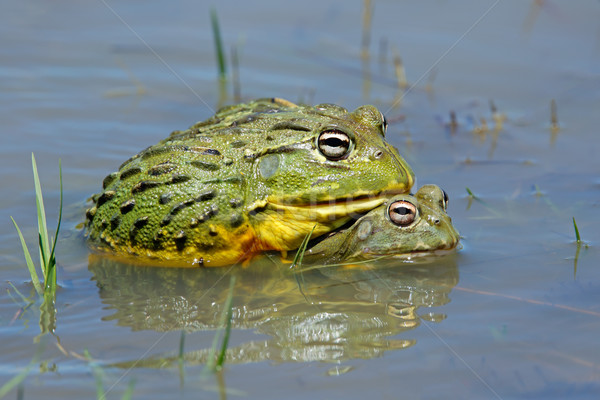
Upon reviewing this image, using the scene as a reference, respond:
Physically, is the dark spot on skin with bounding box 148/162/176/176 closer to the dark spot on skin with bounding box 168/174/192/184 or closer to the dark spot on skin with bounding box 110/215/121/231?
the dark spot on skin with bounding box 168/174/192/184

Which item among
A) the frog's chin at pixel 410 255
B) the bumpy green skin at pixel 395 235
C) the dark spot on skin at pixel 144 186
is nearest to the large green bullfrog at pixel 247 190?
the dark spot on skin at pixel 144 186

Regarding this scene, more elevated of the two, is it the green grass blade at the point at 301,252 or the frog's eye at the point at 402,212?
the frog's eye at the point at 402,212

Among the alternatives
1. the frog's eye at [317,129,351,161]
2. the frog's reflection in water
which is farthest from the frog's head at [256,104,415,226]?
the frog's reflection in water

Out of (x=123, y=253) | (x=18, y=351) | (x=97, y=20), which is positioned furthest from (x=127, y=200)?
(x=97, y=20)

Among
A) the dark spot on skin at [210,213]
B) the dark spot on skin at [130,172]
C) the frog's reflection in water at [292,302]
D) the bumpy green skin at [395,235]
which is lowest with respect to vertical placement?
the frog's reflection in water at [292,302]

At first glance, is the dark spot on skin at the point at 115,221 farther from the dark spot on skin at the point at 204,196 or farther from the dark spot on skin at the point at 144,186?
the dark spot on skin at the point at 204,196

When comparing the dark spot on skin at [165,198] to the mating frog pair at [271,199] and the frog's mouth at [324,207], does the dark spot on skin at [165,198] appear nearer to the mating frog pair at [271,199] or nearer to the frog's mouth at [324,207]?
the mating frog pair at [271,199]

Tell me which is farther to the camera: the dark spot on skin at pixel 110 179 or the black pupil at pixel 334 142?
the dark spot on skin at pixel 110 179

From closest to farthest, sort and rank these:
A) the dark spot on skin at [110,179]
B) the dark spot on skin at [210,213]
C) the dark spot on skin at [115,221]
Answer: the dark spot on skin at [210,213] → the dark spot on skin at [115,221] → the dark spot on skin at [110,179]

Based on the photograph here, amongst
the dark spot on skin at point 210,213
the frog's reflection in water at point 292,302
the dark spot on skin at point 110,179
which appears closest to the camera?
the frog's reflection in water at point 292,302
